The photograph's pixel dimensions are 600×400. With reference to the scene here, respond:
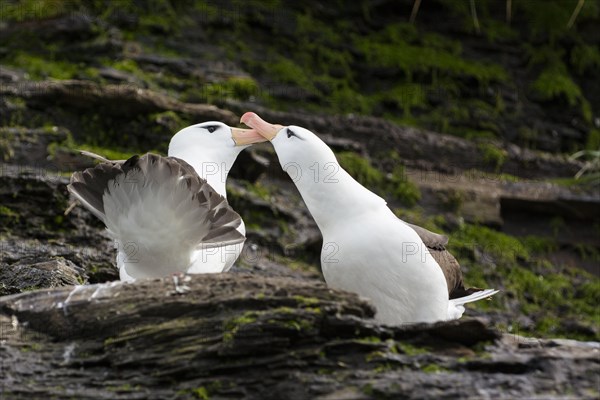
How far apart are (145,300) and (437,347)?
1.68 meters

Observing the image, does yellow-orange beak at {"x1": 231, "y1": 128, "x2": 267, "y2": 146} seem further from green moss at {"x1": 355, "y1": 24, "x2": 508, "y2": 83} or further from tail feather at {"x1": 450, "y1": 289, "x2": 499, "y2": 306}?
green moss at {"x1": 355, "y1": 24, "x2": 508, "y2": 83}

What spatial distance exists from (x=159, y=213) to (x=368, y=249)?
137 centimetres

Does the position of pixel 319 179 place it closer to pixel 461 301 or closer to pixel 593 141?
pixel 461 301

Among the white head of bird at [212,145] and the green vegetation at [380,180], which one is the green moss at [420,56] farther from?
the white head of bird at [212,145]

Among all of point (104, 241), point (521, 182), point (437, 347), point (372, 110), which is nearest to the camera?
point (437, 347)

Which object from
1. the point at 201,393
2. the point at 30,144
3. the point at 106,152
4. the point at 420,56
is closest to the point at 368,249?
the point at 201,393

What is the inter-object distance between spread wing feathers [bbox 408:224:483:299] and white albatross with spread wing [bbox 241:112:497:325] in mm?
48

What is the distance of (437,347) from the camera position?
18.1 ft

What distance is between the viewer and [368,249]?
629cm

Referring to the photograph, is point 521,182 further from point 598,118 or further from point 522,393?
point 522,393

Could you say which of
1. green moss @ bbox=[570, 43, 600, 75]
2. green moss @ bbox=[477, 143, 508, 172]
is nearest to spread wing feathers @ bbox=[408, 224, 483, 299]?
green moss @ bbox=[477, 143, 508, 172]

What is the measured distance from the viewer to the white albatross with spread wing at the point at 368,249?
20.7 feet

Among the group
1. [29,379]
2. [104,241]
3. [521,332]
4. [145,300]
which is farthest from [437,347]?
[521,332]

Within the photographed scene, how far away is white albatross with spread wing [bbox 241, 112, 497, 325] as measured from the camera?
6297mm
